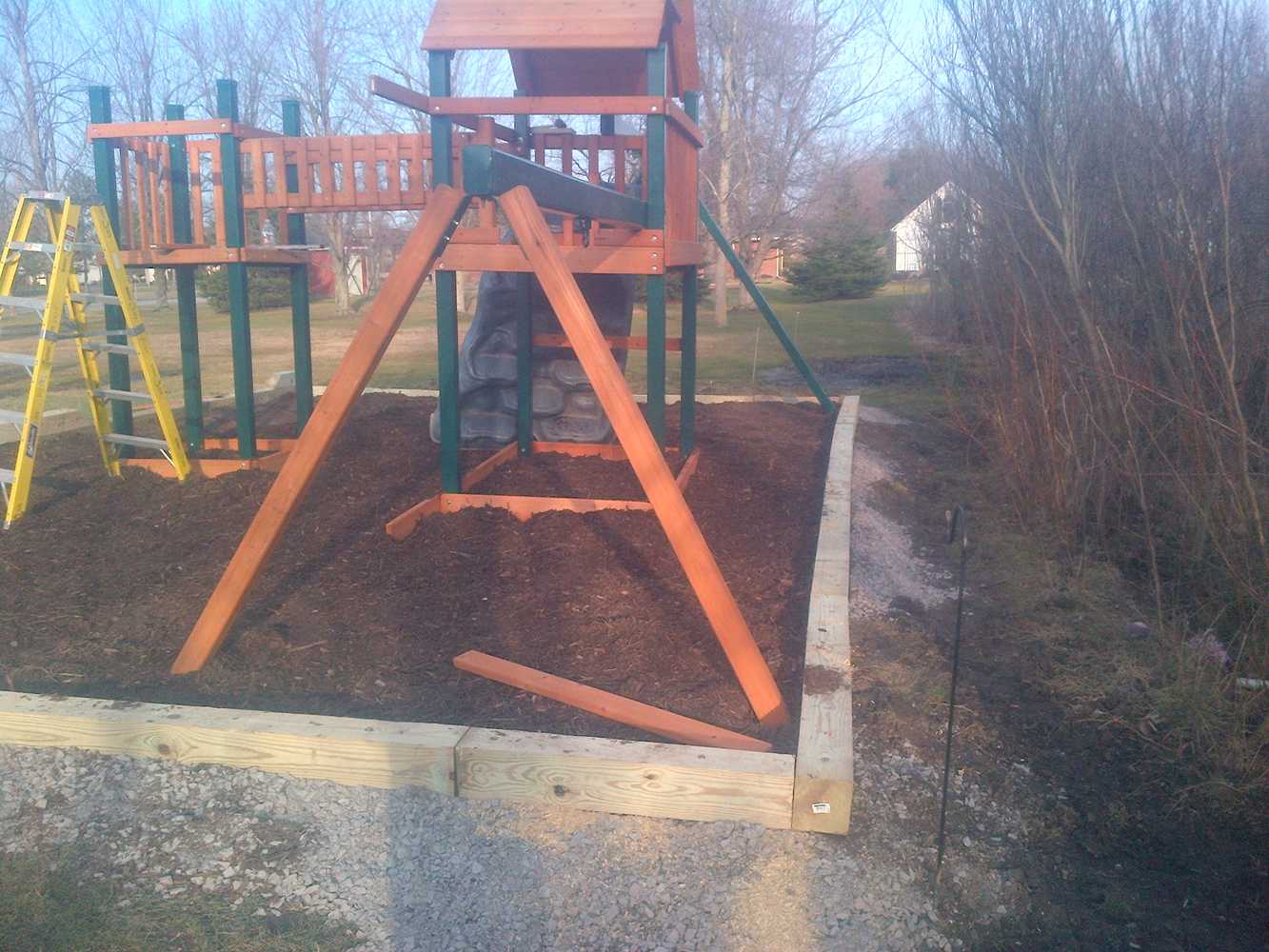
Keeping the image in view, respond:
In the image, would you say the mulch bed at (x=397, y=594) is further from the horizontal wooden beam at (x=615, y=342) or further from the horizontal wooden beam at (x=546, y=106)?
the horizontal wooden beam at (x=546, y=106)

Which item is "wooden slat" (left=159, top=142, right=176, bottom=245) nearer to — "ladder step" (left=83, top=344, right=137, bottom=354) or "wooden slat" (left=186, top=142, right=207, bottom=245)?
"wooden slat" (left=186, top=142, right=207, bottom=245)

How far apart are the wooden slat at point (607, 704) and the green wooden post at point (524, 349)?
Result: 11.6ft

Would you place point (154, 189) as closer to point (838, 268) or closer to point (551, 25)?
point (551, 25)

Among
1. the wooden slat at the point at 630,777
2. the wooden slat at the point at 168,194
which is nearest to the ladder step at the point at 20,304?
the wooden slat at the point at 168,194

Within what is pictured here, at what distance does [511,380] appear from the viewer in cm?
821

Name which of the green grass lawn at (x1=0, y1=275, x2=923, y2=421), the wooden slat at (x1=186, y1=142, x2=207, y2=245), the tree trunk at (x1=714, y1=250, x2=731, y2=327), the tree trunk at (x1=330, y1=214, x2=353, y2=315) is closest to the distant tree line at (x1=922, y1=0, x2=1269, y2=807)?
the wooden slat at (x1=186, y1=142, x2=207, y2=245)

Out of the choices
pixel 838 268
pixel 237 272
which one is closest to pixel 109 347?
pixel 237 272

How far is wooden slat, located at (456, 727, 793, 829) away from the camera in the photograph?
3270mm

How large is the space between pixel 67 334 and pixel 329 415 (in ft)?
10.8

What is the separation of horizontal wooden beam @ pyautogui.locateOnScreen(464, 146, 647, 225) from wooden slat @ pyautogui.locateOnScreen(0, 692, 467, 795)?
173 centimetres

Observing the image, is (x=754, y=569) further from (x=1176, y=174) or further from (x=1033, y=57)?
(x=1033, y=57)

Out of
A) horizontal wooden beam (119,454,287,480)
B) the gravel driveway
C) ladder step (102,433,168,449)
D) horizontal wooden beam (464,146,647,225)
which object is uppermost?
horizontal wooden beam (464,146,647,225)

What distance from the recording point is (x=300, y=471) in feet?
12.9

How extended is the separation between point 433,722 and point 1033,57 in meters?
5.11
